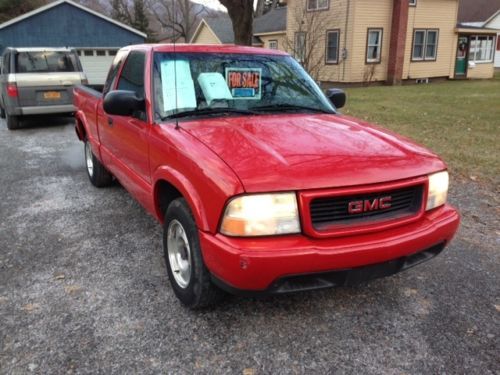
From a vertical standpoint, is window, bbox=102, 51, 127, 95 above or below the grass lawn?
above

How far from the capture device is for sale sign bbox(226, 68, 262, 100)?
365 cm

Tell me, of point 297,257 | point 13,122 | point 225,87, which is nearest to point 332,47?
point 13,122

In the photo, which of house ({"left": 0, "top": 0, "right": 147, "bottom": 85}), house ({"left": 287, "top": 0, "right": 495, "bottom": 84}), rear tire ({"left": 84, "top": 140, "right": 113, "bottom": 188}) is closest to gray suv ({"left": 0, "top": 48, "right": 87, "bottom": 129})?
rear tire ({"left": 84, "top": 140, "right": 113, "bottom": 188})

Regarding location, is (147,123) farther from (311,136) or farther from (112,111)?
(311,136)

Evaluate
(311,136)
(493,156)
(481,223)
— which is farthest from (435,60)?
(311,136)

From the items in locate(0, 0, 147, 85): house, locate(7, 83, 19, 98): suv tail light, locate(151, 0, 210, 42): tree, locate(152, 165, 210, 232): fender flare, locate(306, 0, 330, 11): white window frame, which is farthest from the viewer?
locate(151, 0, 210, 42): tree

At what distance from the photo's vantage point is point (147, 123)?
3.48m

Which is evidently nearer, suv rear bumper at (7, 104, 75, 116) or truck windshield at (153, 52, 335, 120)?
truck windshield at (153, 52, 335, 120)

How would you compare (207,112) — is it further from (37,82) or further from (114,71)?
(37,82)

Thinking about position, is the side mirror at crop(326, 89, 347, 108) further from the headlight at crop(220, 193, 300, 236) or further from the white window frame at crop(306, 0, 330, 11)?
the white window frame at crop(306, 0, 330, 11)

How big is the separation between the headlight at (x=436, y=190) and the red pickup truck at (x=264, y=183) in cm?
1

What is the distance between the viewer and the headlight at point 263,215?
7.88ft

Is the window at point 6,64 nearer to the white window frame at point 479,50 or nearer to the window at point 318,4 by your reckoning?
the window at point 318,4

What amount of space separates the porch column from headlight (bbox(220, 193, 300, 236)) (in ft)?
71.0
